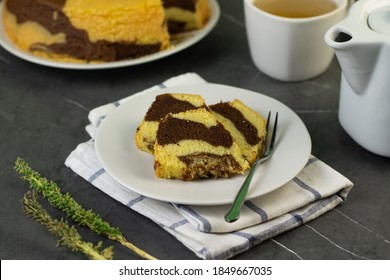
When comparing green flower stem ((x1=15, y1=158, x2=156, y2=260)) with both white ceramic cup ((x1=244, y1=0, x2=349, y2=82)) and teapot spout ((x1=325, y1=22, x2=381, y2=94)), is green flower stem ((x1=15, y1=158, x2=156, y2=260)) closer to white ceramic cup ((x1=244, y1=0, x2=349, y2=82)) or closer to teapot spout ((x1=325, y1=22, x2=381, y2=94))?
teapot spout ((x1=325, y1=22, x2=381, y2=94))

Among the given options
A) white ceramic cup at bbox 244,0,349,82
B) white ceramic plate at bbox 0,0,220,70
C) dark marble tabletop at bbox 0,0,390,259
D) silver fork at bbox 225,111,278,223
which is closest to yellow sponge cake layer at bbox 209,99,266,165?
silver fork at bbox 225,111,278,223

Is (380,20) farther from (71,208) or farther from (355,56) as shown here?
(71,208)

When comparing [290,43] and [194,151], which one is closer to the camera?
[194,151]

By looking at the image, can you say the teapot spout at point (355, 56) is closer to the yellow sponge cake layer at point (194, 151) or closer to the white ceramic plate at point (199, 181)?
the white ceramic plate at point (199, 181)

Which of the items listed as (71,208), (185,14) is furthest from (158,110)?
(185,14)

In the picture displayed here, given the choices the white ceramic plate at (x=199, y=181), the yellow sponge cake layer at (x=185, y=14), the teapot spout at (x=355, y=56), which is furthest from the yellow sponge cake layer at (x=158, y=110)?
the yellow sponge cake layer at (x=185, y=14)
